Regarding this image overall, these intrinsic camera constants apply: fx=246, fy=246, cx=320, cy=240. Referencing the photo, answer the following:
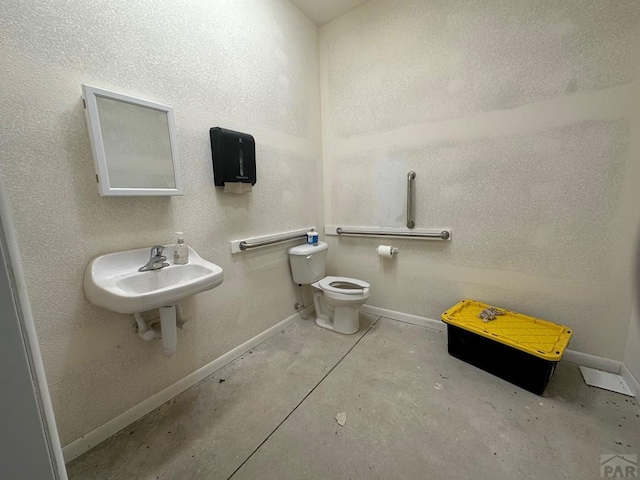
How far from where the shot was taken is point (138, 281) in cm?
116

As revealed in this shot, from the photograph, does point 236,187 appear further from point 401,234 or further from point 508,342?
point 508,342

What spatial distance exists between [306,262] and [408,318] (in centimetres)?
101

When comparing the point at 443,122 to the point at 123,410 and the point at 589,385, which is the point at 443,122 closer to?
the point at 589,385

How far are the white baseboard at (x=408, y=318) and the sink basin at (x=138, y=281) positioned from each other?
1.55 m

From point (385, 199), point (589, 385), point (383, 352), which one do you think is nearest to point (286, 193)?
point (385, 199)

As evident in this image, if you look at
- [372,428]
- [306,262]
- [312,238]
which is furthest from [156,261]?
[372,428]

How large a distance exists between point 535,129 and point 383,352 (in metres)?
1.73

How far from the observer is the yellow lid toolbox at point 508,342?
51.8 inches

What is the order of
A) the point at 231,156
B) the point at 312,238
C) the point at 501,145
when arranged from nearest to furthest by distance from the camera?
the point at 231,156 → the point at 501,145 → the point at 312,238

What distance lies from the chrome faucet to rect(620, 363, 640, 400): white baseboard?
2.53m

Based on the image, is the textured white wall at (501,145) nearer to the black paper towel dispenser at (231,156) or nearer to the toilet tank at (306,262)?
the toilet tank at (306,262)

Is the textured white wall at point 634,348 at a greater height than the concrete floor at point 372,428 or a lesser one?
greater

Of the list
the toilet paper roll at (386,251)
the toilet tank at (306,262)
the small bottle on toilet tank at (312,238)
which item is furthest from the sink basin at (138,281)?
the toilet paper roll at (386,251)

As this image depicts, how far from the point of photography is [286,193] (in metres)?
2.01
